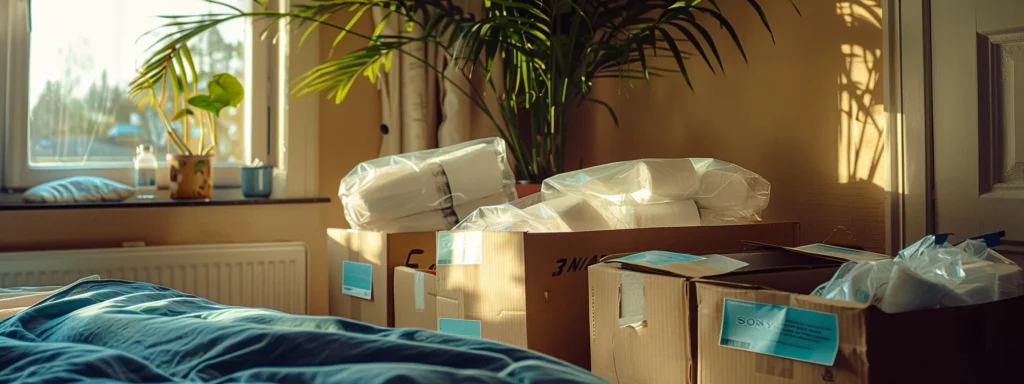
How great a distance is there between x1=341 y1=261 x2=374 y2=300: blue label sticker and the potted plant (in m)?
0.60

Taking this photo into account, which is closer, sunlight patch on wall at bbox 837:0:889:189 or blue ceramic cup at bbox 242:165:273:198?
sunlight patch on wall at bbox 837:0:889:189

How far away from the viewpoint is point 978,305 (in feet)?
3.37

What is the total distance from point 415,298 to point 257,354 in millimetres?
921

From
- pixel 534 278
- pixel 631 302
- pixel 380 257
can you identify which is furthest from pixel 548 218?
pixel 380 257

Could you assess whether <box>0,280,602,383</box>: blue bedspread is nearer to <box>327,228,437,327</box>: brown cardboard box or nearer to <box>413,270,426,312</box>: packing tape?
<box>413,270,426,312</box>: packing tape

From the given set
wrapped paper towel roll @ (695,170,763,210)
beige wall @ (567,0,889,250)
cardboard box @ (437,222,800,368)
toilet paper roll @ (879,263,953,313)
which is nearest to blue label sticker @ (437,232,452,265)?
cardboard box @ (437,222,800,368)

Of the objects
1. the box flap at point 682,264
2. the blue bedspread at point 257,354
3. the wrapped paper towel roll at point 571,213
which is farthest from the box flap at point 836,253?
the blue bedspread at point 257,354

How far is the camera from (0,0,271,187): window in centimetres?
221

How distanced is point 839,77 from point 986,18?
34 cm

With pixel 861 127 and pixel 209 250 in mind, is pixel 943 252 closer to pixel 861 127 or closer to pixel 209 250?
pixel 861 127

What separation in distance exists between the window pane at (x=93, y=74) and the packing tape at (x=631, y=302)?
163 cm

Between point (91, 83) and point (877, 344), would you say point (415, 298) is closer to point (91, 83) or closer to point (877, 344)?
point (877, 344)

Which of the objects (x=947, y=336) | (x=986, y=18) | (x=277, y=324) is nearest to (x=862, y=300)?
(x=947, y=336)

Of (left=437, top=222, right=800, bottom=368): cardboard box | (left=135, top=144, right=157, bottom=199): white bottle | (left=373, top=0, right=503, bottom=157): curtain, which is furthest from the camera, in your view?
(left=373, top=0, right=503, bottom=157): curtain
